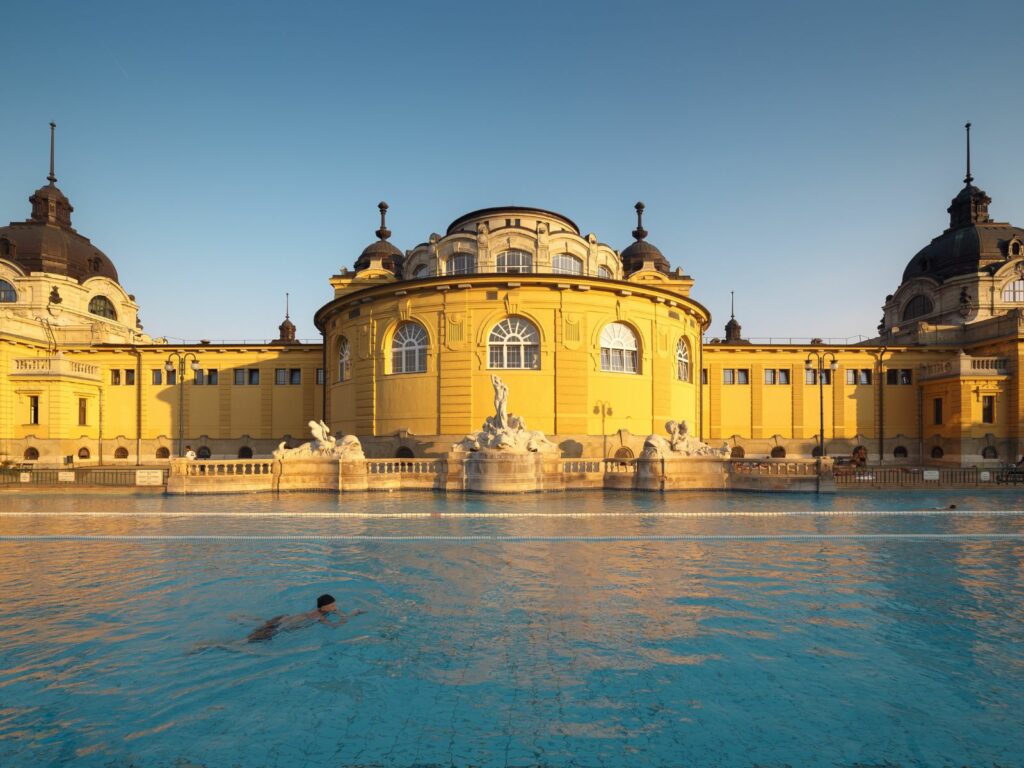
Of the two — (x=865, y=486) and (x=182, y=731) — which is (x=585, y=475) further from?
(x=182, y=731)

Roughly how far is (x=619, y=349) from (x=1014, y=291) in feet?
136

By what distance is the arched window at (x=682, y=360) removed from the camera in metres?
35.7

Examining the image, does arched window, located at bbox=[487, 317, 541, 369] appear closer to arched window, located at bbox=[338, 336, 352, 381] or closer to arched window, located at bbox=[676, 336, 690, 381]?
arched window, located at bbox=[338, 336, 352, 381]

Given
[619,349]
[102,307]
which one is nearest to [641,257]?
[619,349]

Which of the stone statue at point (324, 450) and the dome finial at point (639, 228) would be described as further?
the dome finial at point (639, 228)

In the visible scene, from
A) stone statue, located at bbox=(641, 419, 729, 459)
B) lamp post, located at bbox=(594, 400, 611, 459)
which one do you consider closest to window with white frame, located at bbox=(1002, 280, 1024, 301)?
stone statue, located at bbox=(641, 419, 729, 459)

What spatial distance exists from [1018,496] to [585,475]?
58.2ft

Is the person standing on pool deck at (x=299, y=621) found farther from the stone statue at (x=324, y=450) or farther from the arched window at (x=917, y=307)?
the arched window at (x=917, y=307)

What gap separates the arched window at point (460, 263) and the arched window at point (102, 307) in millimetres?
37061

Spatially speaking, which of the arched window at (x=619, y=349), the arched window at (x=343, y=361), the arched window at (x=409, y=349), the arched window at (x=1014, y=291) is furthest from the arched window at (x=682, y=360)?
the arched window at (x=1014, y=291)

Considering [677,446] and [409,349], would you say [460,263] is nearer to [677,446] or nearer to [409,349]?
[409,349]

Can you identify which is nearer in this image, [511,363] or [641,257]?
[511,363]

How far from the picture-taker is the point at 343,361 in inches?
1436

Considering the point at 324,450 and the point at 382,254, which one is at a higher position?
the point at 382,254
